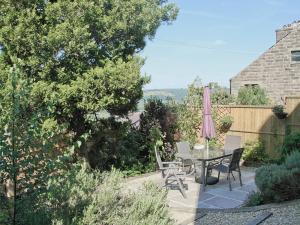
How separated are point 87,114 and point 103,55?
1.56 metres

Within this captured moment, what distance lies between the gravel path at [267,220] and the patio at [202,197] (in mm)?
331

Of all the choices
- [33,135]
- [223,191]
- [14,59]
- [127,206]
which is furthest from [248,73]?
[33,135]

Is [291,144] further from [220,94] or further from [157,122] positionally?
[220,94]

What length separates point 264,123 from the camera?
1165cm

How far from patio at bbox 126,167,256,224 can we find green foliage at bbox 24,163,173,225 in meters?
1.26

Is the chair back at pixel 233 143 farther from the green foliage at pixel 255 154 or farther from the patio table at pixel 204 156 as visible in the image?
the green foliage at pixel 255 154

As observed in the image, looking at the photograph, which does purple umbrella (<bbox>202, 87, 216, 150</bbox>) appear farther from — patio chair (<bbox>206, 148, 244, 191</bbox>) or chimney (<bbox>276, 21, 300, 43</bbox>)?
chimney (<bbox>276, 21, 300, 43</bbox>)

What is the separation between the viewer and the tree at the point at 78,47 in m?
7.12

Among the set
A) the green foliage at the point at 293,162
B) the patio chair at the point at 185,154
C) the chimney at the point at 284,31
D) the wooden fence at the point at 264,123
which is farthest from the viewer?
the chimney at the point at 284,31

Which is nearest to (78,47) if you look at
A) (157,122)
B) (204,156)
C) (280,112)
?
(204,156)

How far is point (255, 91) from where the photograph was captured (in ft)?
56.2

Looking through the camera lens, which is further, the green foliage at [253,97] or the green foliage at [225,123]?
the green foliage at [253,97]

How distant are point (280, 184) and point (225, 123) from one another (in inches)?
249

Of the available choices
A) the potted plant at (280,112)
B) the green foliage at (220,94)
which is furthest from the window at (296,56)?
the potted plant at (280,112)
